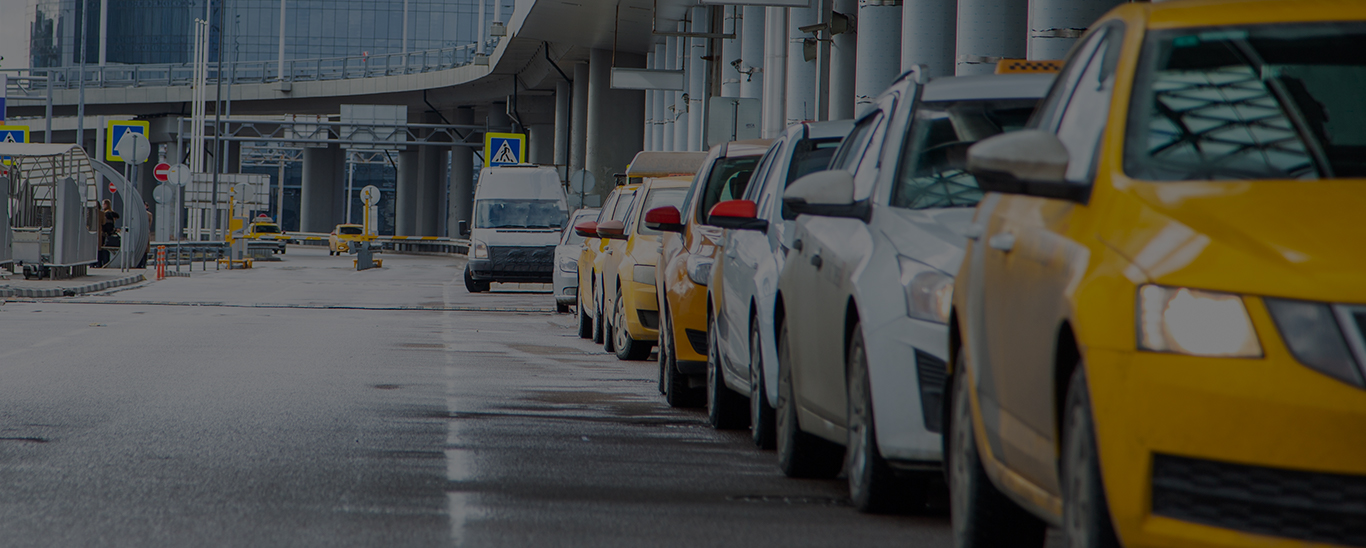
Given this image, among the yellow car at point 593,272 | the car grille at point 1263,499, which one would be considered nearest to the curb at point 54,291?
the yellow car at point 593,272

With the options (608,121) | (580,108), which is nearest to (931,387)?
(608,121)

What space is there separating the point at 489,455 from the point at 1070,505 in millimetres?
4590

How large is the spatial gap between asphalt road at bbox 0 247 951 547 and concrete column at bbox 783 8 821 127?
382 inches

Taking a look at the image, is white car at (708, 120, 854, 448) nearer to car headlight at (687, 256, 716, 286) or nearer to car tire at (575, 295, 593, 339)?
car headlight at (687, 256, 716, 286)

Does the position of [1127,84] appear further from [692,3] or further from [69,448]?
[692,3]

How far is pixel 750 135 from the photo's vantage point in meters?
24.9

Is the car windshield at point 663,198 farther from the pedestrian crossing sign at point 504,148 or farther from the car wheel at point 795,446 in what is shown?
the pedestrian crossing sign at point 504,148

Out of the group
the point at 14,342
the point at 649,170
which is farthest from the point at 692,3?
the point at 14,342

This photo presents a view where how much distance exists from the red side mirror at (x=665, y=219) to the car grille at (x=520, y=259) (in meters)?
20.1

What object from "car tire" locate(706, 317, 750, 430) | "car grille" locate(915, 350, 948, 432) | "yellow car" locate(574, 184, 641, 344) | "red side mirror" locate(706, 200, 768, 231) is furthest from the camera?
"yellow car" locate(574, 184, 641, 344)

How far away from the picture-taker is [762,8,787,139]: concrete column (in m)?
26.2

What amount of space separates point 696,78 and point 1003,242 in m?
33.6

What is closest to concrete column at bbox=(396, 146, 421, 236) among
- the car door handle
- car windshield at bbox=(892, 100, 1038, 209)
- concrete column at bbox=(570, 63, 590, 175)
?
A: concrete column at bbox=(570, 63, 590, 175)

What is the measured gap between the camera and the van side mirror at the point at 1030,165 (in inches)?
154
